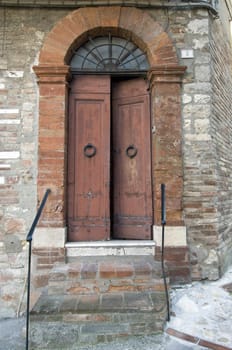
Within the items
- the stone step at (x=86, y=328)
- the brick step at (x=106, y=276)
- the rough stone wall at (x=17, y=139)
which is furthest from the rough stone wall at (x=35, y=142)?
the stone step at (x=86, y=328)

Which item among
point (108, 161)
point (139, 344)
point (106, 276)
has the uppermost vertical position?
point (108, 161)

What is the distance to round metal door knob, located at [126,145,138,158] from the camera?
143 inches

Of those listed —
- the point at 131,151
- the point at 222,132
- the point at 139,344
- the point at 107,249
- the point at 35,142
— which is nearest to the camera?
the point at 139,344

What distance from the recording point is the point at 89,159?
3570mm

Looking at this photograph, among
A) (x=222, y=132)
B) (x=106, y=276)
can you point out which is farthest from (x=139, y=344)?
(x=222, y=132)

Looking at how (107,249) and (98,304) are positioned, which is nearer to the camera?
(98,304)

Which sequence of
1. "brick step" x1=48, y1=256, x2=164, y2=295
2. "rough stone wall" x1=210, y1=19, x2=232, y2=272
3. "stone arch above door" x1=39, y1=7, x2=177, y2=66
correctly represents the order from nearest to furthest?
1. "brick step" x1=48, y1=256, x2=164, y2=295
2. "stone arch above door" x1=39, y1=7, x2=177, y2=66
3. "rough stone wall" x1=210, y1=19, x2=232, y2=272

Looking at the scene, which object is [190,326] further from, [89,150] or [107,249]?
[89,150]

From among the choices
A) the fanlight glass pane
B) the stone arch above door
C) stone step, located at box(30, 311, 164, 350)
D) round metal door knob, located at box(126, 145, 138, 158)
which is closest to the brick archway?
Result: the stone arch above door

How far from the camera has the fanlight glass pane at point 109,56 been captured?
365cm

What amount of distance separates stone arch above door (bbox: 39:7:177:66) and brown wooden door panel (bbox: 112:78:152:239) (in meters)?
0.46

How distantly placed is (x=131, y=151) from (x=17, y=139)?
1.48 meters

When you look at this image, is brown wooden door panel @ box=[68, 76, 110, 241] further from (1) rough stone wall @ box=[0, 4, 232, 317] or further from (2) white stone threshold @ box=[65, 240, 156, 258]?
(1) rough stone wall @ box=[0, 4, 232, 317]

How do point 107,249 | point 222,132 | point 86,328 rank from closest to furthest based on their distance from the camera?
1. point 86,328
2. point 107,249
3. point 222,132
